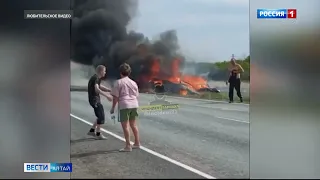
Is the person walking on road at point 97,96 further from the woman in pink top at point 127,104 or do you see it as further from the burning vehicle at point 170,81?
the burning vehicle at point 170,81

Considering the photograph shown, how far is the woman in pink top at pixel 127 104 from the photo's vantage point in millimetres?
4602

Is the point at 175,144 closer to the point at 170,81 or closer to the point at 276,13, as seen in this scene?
the point at 170,81

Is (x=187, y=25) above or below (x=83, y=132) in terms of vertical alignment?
above

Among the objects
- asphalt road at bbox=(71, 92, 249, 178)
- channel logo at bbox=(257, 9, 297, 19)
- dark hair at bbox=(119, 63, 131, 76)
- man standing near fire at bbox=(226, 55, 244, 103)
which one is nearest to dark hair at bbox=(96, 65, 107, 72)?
dark hair at bbox=(119, 63, 131, 76)

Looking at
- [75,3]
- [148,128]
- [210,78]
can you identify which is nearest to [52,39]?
[75,3]

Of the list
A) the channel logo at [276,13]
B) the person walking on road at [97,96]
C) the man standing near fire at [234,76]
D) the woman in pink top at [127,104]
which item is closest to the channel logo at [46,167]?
the person walking on road at [97,96]

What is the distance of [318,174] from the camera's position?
461 cm

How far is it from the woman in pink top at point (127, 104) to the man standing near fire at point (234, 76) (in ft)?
3.07

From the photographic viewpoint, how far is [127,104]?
4629 millimetres

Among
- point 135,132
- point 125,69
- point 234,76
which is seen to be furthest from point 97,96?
point 234,76

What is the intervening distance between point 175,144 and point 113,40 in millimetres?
1207

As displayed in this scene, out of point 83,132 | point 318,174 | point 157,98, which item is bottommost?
point 318,174

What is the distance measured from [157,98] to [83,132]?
2.67 ft

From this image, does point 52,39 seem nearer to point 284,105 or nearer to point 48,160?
point 48,160
